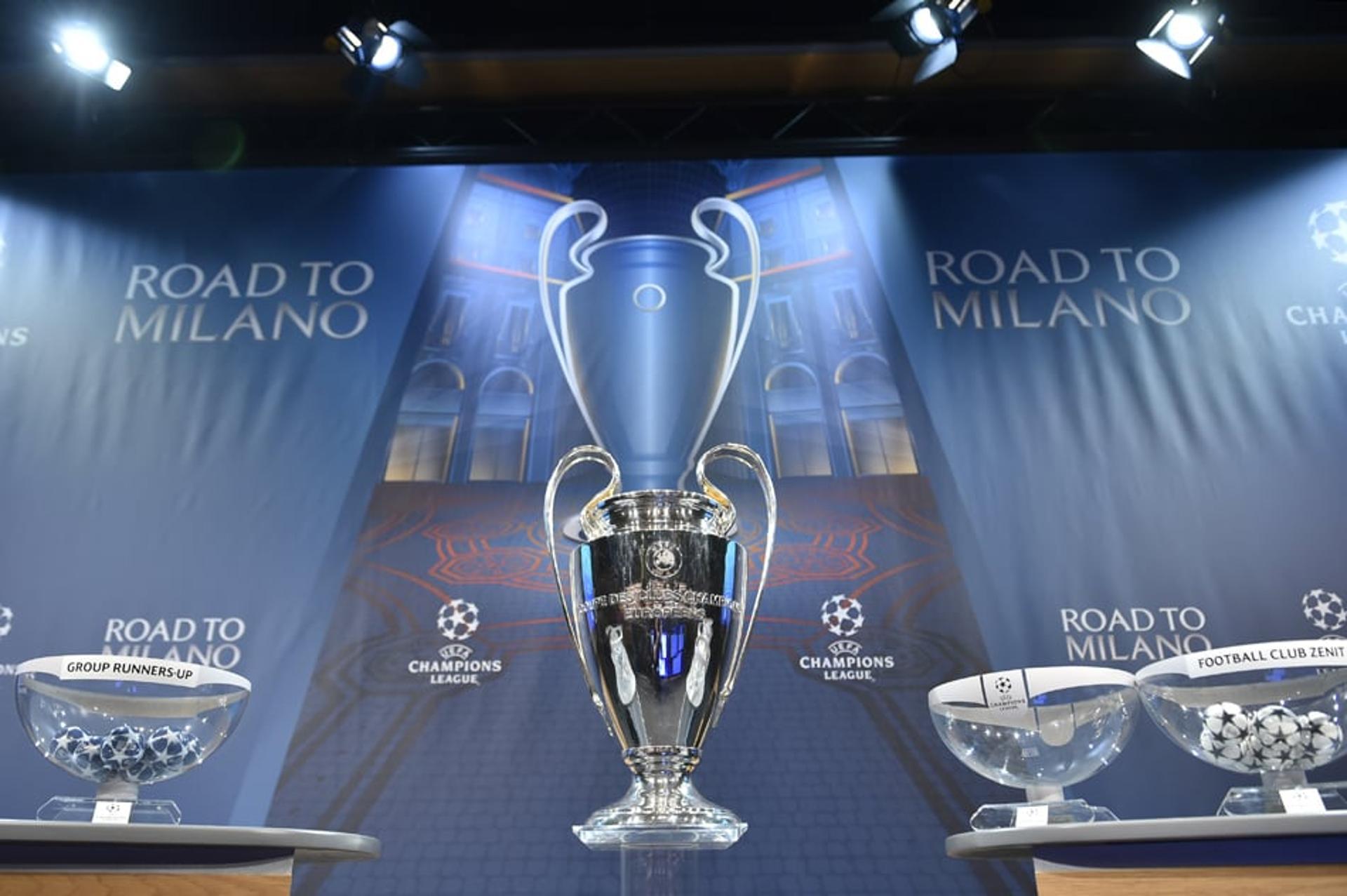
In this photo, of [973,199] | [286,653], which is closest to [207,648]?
[286,653]

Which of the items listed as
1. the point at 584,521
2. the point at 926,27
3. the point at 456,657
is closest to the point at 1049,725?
the point at 584,521

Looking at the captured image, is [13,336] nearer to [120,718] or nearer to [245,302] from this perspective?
[245,302]

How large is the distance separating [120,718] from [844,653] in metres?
1.40

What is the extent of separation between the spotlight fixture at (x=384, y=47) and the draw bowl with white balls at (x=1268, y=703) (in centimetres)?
232

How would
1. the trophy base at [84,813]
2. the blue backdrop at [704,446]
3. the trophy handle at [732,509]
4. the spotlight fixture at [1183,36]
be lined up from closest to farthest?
the trophy base at [84,813] → the trophy handle at [732,509] → the blue backdrop at [704,446] → the spotlight fixture at [1183,36]

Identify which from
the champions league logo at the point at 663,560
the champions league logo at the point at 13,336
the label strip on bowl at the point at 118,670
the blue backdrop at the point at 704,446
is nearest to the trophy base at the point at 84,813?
the label strip on bowl at the point at 118,670

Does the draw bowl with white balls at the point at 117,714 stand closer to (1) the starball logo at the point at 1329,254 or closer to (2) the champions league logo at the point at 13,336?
(2) the champions league logo at the point at 13,336

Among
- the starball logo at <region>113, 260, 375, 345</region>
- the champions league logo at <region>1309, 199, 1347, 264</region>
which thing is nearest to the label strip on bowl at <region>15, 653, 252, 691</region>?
the starball logo at <region>113, 260, 375, 345</region>

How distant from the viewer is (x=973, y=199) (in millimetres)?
2721

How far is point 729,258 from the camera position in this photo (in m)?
2.59

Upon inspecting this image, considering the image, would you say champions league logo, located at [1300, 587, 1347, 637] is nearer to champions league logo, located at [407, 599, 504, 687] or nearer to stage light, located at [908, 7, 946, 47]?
stage light, located at [908, 7, 946, 47]

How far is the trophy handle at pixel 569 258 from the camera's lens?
2.46m

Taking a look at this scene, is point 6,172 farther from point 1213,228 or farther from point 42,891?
point 1213,228

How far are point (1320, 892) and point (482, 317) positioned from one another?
6.86 feet
